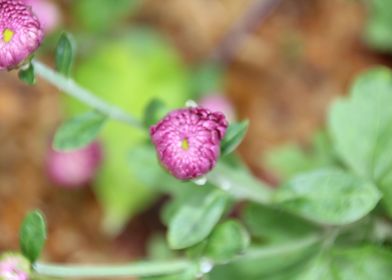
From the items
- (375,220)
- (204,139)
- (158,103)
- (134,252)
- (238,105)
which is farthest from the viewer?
(238,105)

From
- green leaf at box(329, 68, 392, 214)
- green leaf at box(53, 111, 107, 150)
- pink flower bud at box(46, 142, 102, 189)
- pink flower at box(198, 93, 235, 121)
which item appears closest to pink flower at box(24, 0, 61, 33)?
pink flower bud at box(46, 142, 102, 189)

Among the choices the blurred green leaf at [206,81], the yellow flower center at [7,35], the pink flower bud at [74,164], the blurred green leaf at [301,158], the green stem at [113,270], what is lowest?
the pink flower bud at [74,164]

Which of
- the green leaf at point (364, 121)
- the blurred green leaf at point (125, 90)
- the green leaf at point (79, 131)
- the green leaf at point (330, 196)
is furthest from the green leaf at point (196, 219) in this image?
the blurred green leaf at point (125, 90)

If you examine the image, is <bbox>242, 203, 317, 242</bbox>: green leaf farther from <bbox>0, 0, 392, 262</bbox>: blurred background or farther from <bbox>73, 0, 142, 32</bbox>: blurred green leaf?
<bbox>73, 0, 142, 32</bbox>: blurred green leaf

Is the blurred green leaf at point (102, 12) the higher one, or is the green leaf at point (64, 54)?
the green leaf at point (64, 54)

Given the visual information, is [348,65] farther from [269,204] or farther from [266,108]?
[269,204]

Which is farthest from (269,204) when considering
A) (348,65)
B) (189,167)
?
(348,65)

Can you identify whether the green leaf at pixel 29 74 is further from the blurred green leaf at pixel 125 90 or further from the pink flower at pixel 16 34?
the blurred green leaf at pixel 125 90
